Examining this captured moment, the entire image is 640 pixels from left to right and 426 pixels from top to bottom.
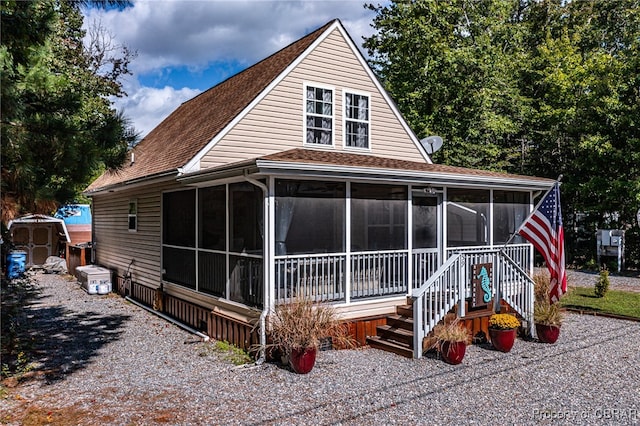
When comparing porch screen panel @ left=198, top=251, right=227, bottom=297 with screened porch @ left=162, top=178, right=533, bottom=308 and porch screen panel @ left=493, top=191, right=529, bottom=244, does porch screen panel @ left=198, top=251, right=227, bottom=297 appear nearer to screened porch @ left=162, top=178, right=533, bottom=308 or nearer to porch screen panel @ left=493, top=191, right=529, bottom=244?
screened porch @ left=162, top=178, right=533, bottom=308

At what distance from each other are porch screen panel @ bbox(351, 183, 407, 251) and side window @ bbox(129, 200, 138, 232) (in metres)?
6.64

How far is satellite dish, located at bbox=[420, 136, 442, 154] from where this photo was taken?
46.8 ft

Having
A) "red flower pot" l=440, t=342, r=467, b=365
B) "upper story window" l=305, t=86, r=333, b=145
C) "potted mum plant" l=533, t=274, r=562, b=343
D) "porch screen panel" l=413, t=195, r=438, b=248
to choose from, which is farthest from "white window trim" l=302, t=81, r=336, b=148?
"red flower pot" l=440, t=342, r=467, b=365

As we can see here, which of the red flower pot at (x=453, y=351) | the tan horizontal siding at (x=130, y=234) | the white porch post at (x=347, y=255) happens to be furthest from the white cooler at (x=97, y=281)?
the red flower pot at (x=453, y=351)

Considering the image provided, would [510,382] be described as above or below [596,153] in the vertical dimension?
below

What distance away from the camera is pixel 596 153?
19.1m

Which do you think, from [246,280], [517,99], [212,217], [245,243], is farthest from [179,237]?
[517,99]

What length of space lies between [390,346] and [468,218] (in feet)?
→ 14.9

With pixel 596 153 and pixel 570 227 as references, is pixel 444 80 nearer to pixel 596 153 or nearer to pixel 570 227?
pixel 596 153

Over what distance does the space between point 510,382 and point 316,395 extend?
265cm

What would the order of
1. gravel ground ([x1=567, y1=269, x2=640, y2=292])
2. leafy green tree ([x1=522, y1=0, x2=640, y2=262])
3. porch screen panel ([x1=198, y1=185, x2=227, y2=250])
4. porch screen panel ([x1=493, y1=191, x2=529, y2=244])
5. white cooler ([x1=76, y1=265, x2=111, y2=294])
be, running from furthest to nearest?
leafy green tree ([x1=522, y1=0, x2=640, y2=262]), gravel ground ([x1=567, y1=269, x2=640, y2=292]), white cooler ([x1=76, y1=265, x2=111, y2=294]), porch screen panel ([x1=493, y1=191, x2=529, y2=244]), porch screen panel ([x1=198, y1=185, x2=227, y2=250])

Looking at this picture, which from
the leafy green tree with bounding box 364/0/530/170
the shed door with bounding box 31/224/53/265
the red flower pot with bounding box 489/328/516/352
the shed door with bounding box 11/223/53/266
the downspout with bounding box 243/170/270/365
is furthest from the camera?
the shed door with bounding box 31/224/53/265

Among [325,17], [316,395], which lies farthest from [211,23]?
[316,395]

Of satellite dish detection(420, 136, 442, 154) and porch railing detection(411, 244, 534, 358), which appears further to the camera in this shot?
satellite dish detection(420, 136, 442, 154)
